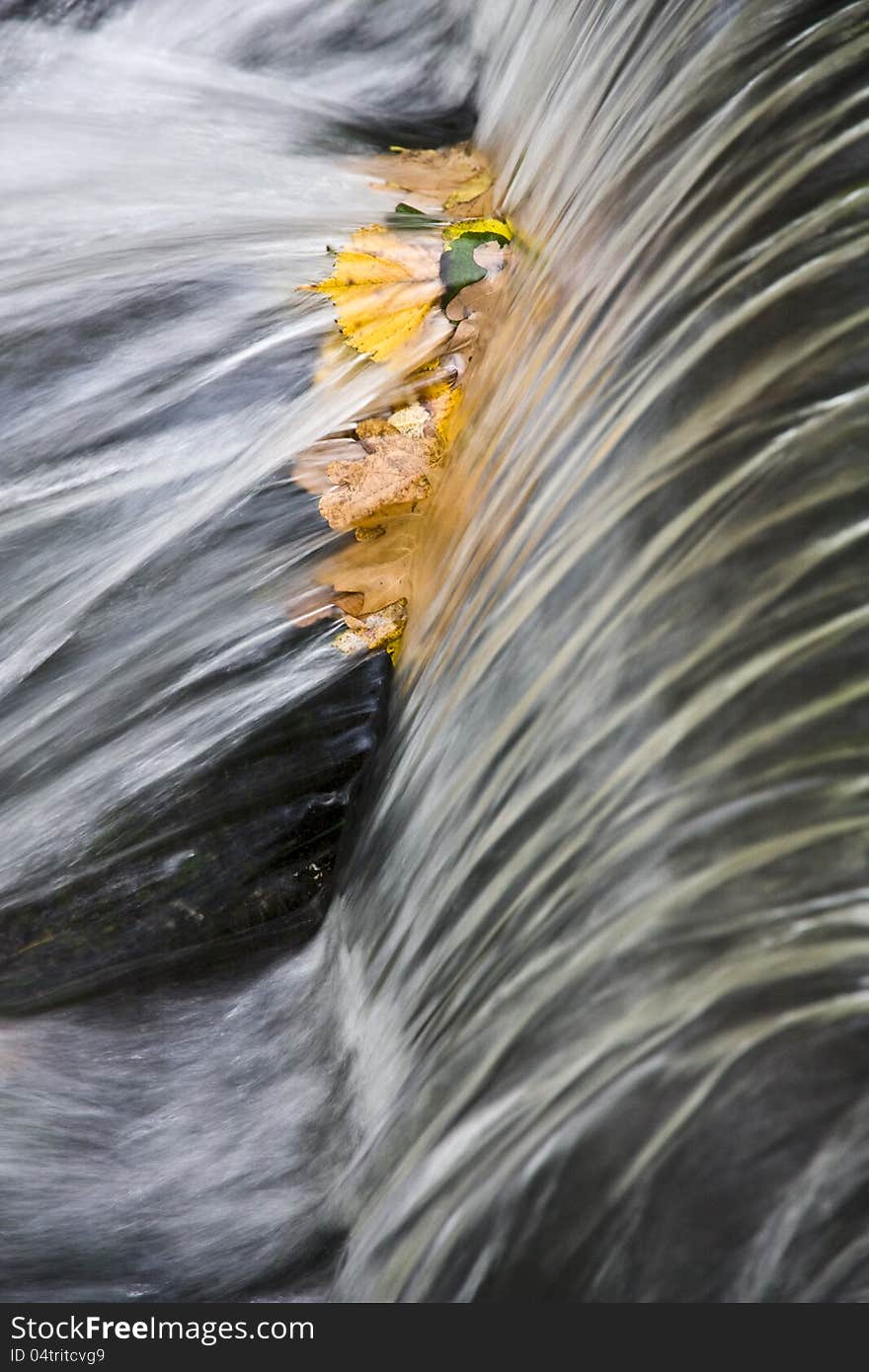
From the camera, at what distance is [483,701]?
1.75 meters

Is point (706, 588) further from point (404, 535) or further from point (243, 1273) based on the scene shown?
point (243, 1273)

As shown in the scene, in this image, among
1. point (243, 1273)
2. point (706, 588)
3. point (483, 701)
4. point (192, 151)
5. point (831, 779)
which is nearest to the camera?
point (831, 779)

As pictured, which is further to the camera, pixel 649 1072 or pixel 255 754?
pixel 255 754

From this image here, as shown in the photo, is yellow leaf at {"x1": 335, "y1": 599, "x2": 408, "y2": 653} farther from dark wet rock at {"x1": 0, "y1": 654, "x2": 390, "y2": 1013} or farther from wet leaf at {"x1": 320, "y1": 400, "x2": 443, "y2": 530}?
wet leaf at {"x1": 320, "y1": 400, "x2": 443, "y2": 530}

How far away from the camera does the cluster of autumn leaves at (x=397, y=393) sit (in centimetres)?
210

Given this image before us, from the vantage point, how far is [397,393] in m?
2.15

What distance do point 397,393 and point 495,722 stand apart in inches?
28.6

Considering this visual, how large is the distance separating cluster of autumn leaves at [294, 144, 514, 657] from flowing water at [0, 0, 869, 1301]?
0.06m

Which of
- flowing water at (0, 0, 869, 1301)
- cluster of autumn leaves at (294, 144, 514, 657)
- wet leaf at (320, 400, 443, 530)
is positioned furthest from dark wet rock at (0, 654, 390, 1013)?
wet leaf at (320, 400, 443, 530)

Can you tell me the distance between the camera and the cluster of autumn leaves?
6.89ft

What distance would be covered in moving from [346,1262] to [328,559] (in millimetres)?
1095

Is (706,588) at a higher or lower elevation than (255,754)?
lower

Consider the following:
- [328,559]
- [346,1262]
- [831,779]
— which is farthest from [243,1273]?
[831,779]

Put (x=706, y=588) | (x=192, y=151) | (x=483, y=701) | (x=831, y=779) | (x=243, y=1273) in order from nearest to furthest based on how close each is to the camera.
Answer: (x=831, y=779)
(x=706, y=588)
(x=483, y=701)
(x=243, y=1273)
(x=192, y=151)
